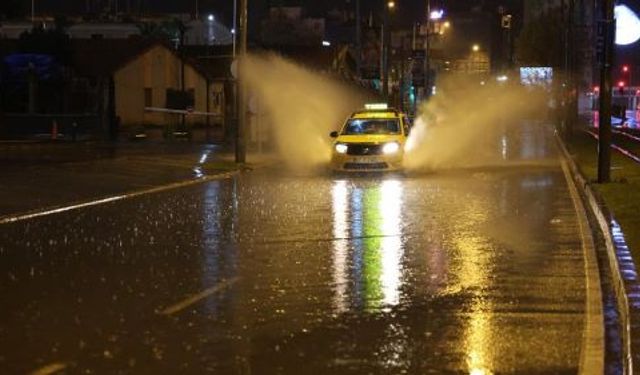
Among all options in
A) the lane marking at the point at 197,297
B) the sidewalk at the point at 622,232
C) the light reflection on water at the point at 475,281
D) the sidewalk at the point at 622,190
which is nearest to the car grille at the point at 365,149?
the sidewalk at the point at 622,232

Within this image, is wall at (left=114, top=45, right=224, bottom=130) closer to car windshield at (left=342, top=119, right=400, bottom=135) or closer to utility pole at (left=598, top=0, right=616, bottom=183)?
car windshield at (left=342, top=119, right=400, bottom=135)

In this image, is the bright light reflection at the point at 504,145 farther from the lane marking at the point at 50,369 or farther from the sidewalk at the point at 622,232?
the lane marking at the point at 50,369

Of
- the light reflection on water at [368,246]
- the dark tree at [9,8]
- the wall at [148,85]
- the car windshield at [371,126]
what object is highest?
the dark tree at [9,8]

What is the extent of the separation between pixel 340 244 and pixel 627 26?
43.6 ft

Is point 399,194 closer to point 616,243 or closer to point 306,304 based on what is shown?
point 616,243

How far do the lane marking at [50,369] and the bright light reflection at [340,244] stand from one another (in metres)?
2.58

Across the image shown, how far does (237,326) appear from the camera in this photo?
7812 millimetres

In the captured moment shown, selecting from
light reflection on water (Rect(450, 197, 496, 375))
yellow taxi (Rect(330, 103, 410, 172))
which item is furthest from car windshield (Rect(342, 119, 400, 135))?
light reflection on water (Rect(450, 197, 496, 375))

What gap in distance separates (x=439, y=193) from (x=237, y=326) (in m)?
11.4

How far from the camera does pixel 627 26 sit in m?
22.8

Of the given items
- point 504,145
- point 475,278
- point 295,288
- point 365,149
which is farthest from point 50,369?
point 504,145

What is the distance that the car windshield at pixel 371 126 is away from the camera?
83.5ft

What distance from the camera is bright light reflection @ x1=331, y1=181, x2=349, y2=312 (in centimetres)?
901

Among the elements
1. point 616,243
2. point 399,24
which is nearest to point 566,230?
point 616,243
